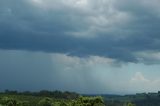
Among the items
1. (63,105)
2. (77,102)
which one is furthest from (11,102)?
(77,102)

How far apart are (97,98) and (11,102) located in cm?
9200

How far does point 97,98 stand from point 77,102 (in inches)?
296

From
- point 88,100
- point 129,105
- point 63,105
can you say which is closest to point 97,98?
point 88,100

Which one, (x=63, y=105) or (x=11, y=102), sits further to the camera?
(x=11, y=102)

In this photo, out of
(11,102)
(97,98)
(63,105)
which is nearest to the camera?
(97,98)

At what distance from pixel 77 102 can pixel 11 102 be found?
85.0m

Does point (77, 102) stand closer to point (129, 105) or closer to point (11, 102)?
point (129, 105)

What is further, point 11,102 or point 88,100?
point 11,102

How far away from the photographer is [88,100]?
98.1 meters

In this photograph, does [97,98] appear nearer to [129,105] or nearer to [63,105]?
[129,105]

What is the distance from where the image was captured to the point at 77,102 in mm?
101812

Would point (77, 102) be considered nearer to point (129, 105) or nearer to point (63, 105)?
point (129, 105)

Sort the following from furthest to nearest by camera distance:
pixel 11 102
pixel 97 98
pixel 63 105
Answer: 1. pixel 11 102
2. pixel 63 105
3. pixel 97 98

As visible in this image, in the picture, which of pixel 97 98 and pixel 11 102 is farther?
pixel 11 102
